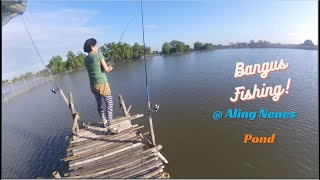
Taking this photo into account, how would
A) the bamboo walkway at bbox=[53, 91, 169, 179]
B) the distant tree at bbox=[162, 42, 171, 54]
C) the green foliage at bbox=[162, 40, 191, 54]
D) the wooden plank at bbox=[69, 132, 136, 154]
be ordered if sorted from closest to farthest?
the bamboo walkway at bbox=[53, 91, 169, 179], the wooden plank at bbox=[69, 132, 136, 154], the distant tree at bbox=[162, 42, 171, 54], the green foliage at bbox=[162, 40, 191, 54]

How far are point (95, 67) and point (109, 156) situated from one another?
277 centimetres

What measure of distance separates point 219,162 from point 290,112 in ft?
21.7

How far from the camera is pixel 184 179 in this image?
883 centimetres

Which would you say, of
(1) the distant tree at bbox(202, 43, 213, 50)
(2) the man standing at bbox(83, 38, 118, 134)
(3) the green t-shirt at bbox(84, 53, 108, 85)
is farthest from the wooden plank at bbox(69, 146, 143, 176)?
(1) the distant tree at bbox(202, 43, 213, 50)

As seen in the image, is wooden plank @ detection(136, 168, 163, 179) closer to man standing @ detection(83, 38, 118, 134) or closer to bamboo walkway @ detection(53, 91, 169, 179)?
bamboo walkway @ detection(53, 91, 169, 179)

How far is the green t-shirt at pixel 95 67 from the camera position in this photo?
7.06m

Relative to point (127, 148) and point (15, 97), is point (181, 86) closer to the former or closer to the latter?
point (127, 148)

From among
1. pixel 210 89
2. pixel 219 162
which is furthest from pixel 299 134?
pixel 210 89

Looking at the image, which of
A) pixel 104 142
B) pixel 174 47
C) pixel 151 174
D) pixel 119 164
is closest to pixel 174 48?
pixel 174 47

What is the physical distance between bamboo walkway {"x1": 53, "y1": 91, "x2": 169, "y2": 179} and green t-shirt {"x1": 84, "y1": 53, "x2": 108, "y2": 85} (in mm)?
2156

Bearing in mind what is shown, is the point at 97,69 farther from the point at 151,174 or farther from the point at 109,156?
the point at 151,174

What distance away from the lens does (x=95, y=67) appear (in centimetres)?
716

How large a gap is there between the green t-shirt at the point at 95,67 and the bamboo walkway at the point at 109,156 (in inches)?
84.9

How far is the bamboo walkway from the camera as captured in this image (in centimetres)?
696
